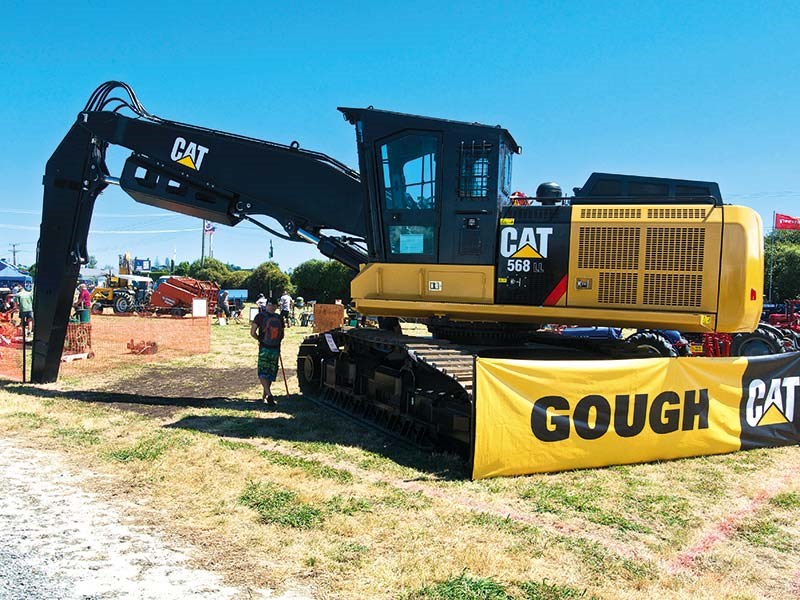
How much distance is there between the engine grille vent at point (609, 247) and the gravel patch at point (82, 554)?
4.95m

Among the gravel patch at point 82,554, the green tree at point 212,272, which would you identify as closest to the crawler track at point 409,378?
the gravel patch at point 82,554

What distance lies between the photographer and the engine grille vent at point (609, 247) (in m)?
7.03

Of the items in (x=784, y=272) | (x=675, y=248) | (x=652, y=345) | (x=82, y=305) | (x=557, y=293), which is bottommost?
(x=82, y=305)

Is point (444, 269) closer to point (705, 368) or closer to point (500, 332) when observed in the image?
point (500, 332)

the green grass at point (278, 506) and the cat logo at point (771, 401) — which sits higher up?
the cat logo at point (771, 401)

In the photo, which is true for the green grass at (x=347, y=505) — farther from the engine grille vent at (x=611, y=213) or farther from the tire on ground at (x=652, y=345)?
the tire on ground at (x=652, y=345)

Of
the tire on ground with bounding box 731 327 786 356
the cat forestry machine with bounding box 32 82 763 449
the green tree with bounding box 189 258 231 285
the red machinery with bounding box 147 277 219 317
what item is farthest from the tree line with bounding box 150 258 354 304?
the cat forestry machine with bounding box 32 82 763 449

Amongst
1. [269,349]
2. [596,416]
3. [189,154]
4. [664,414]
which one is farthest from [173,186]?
[664,414]

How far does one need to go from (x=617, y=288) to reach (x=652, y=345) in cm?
214

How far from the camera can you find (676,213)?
6.96 meters

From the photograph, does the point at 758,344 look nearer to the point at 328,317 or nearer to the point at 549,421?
the point at 549,421

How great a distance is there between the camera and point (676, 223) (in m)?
6.91

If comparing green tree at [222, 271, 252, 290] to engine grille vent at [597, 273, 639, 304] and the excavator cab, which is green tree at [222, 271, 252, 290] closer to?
the excavator cab

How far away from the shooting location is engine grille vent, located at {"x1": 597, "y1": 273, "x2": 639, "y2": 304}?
703 centimetres
